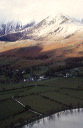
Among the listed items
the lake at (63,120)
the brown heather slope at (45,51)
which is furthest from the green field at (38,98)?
the brown heather slope at (45,51)

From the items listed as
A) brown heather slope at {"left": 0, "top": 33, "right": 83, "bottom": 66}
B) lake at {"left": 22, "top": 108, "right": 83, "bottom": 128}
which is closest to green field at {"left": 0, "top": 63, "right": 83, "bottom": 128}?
lake at {"left": 22, "top": 108, "right": 83, "bottom": 128}

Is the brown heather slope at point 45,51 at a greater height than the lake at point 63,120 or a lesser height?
greater

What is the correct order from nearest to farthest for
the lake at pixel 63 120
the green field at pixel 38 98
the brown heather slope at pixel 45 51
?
the lake at pixel 63 120, the green field at pixel 38 98, the brown heather slope at pixel 45 51

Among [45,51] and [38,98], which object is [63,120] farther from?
[45,51]

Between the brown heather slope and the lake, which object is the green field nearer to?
the lake

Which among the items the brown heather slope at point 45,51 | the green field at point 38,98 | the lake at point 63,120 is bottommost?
the lake at point 63,120

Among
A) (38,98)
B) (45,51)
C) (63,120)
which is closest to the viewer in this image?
(63,120)

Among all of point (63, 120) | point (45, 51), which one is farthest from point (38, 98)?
point (45, 51)

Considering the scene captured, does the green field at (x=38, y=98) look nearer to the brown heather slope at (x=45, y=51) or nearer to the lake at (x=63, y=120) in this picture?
the lake at (x=63, y=120)

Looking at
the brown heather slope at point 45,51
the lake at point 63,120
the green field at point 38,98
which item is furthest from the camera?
the brown heather slope at point 45,51

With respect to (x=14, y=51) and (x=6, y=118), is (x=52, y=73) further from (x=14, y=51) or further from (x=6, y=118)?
(x=14, y=51)
